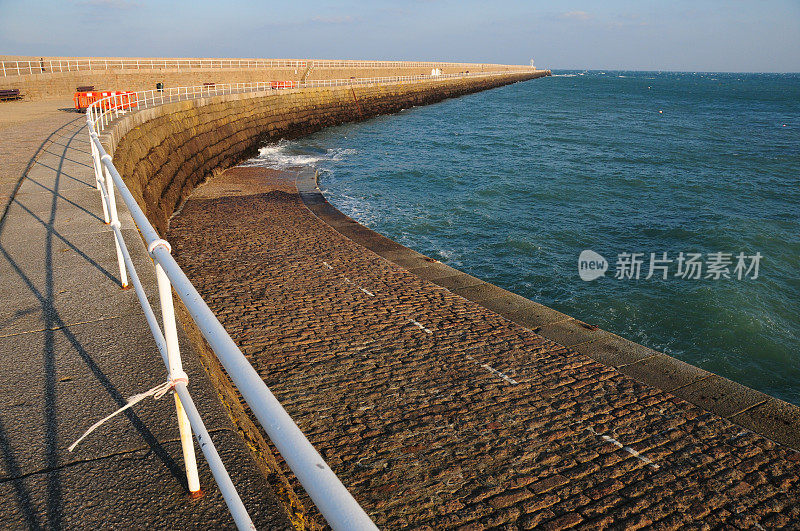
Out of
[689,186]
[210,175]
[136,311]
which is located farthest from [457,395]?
[689,186]

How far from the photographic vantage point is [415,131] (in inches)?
1542

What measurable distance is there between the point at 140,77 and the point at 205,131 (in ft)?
48.7

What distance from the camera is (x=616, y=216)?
18219 millimetres

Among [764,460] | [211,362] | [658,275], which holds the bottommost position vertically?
[658,275]

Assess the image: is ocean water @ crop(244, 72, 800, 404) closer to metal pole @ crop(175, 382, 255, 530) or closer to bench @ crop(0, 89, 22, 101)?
metal pole @ crop(175, 382, 255, 530)

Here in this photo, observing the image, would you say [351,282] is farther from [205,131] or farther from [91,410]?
[205,131]

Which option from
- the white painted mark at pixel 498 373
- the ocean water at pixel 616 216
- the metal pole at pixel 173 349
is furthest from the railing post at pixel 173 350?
the ocean water at pixel 616 216

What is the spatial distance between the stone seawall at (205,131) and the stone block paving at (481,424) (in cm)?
494

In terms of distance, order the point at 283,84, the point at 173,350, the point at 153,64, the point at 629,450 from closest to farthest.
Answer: the point at 173,350 → the point at 629,450 → the point at 153,64 → the point at 283,84

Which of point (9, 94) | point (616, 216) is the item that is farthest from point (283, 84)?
point (616, 216)

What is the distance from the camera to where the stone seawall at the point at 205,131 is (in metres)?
12.2

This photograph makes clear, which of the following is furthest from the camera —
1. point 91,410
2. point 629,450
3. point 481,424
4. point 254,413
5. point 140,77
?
point 140,77

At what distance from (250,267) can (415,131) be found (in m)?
31.3

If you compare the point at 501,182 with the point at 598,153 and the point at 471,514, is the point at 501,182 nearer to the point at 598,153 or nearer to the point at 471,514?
the point at 598,153
